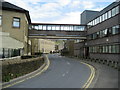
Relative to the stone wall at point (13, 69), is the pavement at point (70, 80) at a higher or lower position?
lower

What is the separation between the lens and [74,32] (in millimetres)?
58688

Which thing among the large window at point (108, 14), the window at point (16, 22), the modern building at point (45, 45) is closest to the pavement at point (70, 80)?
the large window at point (108, 14)

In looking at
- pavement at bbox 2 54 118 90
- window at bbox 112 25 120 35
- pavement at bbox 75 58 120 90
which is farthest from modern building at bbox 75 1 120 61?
pavement at bbox 75 58 120 90

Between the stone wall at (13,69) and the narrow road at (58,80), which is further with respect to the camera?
the stone wall at (13,69)

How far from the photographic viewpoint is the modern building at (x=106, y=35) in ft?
111

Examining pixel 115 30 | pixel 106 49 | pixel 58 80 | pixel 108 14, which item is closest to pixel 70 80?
pixel 58 80

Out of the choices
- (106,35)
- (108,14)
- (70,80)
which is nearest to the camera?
(70,80)

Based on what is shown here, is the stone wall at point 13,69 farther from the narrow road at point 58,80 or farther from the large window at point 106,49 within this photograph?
the large window at point 106,49

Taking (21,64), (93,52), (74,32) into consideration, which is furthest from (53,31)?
(21,64)

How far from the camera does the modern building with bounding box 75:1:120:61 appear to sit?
3372 centimetres

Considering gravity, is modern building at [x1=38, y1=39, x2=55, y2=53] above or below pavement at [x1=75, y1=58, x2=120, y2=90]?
above

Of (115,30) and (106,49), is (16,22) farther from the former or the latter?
(106,49)

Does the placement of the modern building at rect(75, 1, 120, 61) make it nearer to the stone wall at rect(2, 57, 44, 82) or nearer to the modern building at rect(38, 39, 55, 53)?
the stone wall at rect(2, 57, 44, 82)

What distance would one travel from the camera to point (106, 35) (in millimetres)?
39188
